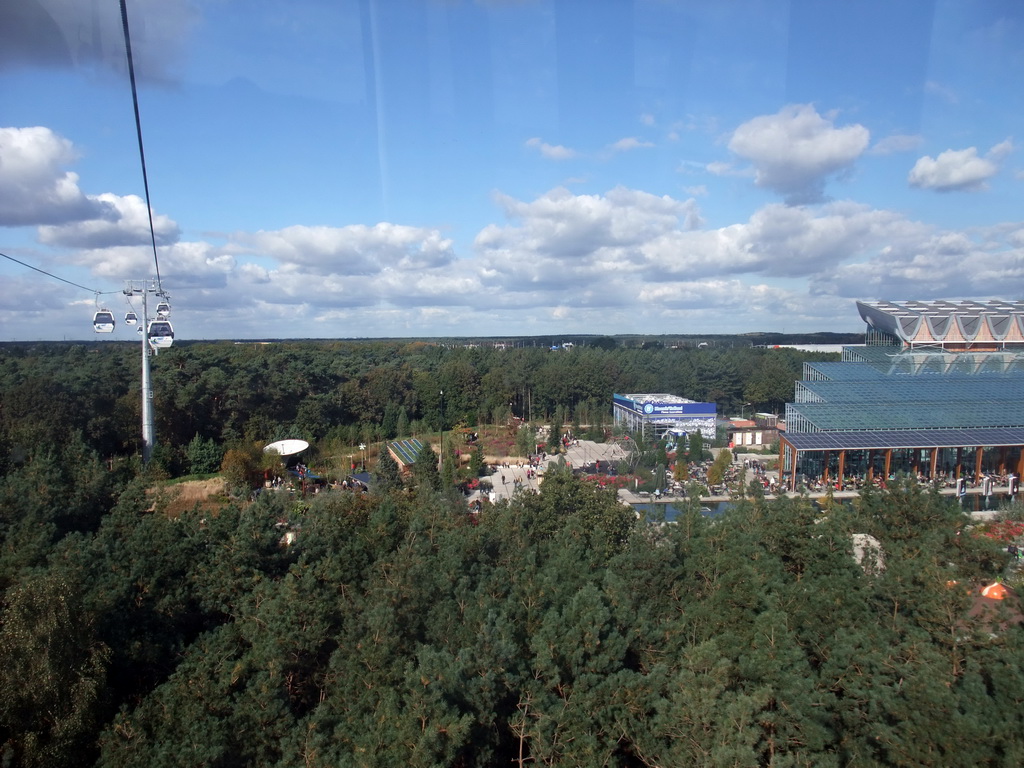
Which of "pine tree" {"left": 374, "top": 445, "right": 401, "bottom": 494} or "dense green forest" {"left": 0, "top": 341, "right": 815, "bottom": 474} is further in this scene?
"dense green forest" {"left": 0, "top": 341, "right": 815, "bottom": 474}

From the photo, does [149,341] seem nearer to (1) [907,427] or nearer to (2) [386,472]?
(2) [386,472]

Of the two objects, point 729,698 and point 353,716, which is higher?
point 729,698

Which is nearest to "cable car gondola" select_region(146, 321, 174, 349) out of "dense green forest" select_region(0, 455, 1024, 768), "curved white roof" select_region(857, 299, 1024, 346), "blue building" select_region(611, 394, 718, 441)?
"dense green forest" select_region(0, 455, 1024, 768)

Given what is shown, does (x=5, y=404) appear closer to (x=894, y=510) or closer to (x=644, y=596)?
(x=644, y=596)

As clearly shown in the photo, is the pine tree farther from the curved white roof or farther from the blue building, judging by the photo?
the curved white roof

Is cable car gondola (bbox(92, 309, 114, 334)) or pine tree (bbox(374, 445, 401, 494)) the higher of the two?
cable car gondola (bbox(92, 309, 114, 334))

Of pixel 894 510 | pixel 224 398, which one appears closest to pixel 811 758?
pixel 894 510

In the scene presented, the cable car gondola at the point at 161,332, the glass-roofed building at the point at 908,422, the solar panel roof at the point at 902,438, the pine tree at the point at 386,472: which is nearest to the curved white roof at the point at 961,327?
the glass-roofed building at the point at 908,422
